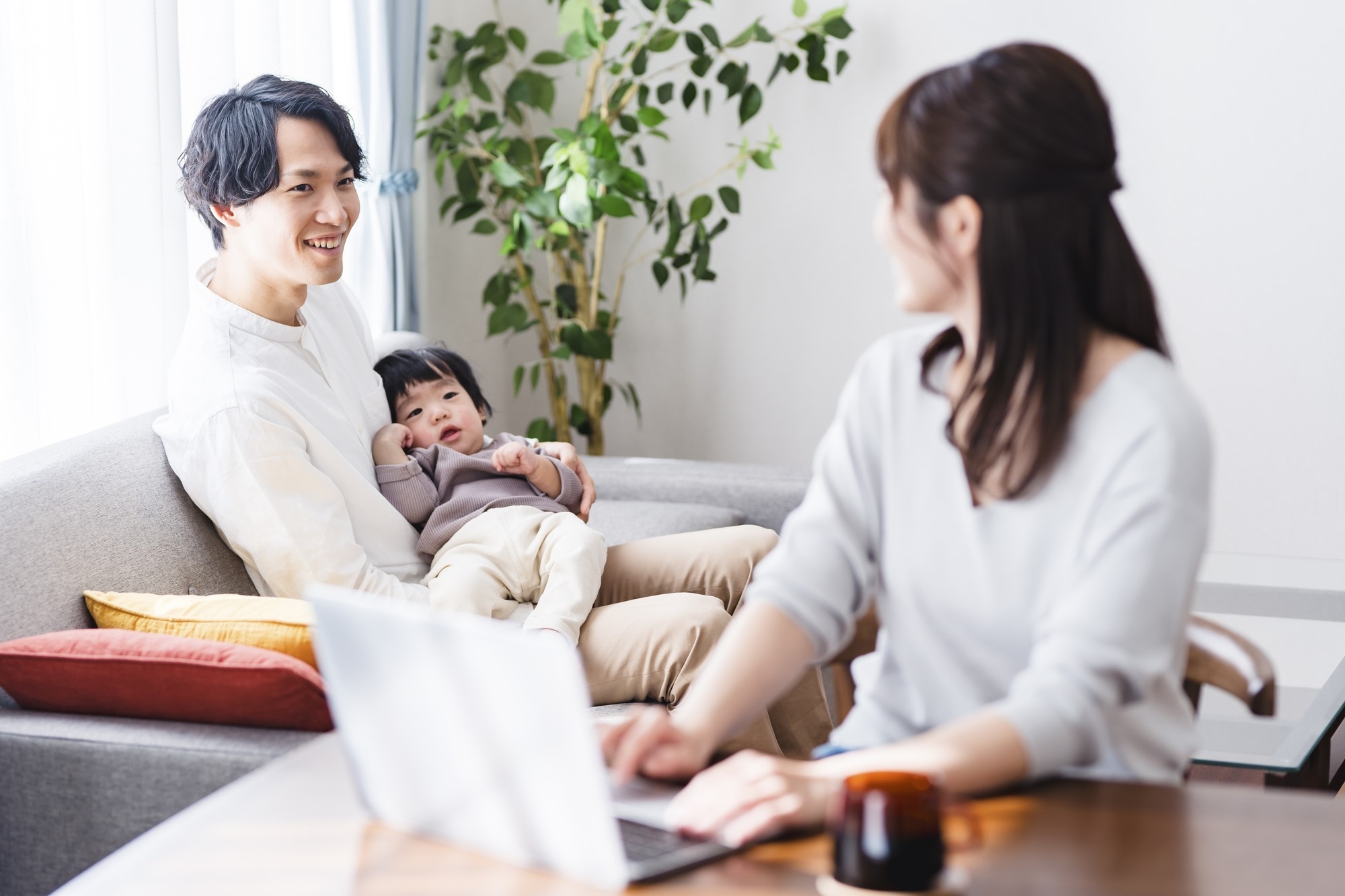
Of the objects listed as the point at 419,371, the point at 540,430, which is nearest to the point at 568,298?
the point at 540,430

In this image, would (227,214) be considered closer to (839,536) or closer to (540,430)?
(839,536)

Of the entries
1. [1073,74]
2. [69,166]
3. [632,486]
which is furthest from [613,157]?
[1073,74]

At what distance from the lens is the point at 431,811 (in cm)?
85

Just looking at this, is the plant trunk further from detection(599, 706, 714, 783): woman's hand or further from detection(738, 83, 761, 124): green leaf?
detection(599, 706, 714, 783): woman's hand

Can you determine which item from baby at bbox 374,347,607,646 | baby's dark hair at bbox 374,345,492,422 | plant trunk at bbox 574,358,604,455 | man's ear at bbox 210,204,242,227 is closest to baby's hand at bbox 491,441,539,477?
baby at bbox 374,347,607,646

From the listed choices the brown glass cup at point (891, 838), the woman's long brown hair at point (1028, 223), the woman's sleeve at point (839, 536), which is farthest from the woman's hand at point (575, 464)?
the brown glass cup at point (891, 838)

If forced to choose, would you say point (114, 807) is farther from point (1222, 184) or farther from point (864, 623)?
point (1222, 184)

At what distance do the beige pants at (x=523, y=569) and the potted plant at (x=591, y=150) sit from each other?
120 cm

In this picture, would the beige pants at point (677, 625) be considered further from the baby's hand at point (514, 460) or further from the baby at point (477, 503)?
the baby's hand at point (514, 460)

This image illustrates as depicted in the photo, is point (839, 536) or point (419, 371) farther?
point (419, 371)

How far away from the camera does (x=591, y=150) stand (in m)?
3.20

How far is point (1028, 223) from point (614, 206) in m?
2.25

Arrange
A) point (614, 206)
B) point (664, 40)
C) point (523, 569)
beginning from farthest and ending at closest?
point (664, 40) < point (614, 206) < point (523, 569)

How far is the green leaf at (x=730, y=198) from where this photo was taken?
352 centimetres
